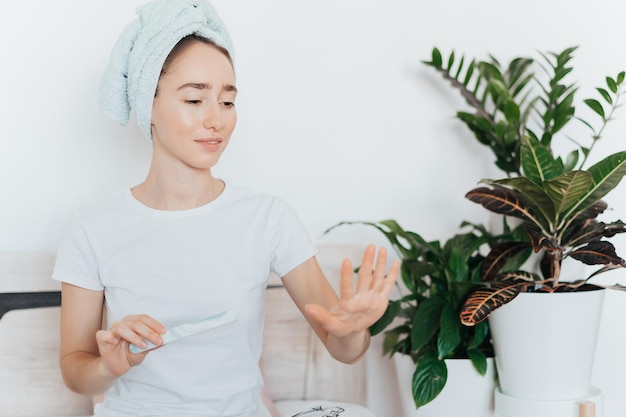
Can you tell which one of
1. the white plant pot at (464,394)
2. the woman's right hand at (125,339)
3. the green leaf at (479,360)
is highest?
the woman's right hand at (125,339)

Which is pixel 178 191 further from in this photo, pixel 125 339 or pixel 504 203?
pixel 504 203

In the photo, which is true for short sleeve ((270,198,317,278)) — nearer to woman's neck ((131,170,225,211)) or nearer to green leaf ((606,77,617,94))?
woman's neck ((131,170,225,211))

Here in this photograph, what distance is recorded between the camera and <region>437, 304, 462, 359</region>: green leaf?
179cm

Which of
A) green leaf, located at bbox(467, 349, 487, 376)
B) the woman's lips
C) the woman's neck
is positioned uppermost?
the woman's lips

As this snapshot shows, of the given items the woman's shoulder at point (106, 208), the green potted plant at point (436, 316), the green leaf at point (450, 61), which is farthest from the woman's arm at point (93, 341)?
the green leaf at point (450, 61)

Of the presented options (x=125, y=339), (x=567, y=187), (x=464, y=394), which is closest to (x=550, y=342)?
(x=464, y=394)

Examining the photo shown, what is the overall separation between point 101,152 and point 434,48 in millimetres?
976

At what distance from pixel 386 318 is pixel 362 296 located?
0.77 meters

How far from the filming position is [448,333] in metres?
1.80

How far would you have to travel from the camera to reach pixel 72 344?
61.6 inches

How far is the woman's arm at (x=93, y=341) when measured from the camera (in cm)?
125

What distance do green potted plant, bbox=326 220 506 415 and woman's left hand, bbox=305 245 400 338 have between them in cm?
62

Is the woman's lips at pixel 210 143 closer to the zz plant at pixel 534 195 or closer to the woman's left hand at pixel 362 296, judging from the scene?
the woman's left hand at pixel 362 296

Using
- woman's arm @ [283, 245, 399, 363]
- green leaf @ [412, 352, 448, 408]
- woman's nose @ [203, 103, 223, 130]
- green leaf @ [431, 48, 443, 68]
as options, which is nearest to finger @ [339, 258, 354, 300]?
woman's arm @ [283, 245, 399, 363]
